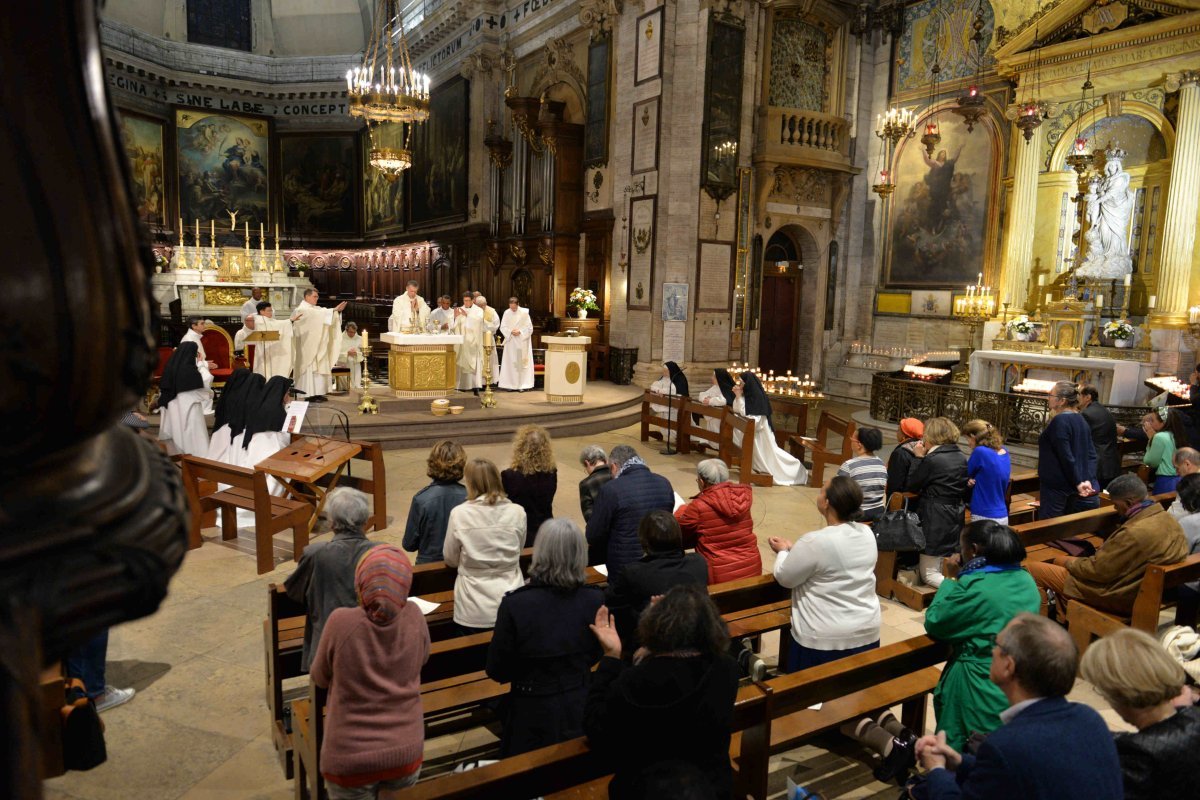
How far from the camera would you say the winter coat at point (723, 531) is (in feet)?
15.8

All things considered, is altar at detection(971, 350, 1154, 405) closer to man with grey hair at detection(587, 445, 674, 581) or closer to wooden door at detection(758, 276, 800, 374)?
wooden door at detection(758, 276, 800, 374)

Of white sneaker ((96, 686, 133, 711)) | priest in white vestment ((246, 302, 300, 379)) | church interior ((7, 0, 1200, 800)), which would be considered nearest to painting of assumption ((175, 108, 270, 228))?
church interior ((7, 0, 1200, 800))

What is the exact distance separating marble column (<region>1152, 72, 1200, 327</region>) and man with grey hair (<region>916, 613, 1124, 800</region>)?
44.9 feet

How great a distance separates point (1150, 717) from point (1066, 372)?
1232cm

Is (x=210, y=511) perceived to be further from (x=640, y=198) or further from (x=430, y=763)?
(x=640, y=198)

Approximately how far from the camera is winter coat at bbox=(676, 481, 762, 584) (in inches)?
190

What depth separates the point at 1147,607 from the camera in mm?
4836

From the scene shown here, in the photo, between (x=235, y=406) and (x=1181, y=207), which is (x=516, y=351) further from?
(x=1181, y=207)

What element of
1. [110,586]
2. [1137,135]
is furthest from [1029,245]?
[110,586]

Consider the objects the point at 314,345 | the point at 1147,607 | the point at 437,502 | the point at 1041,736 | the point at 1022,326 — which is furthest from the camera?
the point at 1022,326

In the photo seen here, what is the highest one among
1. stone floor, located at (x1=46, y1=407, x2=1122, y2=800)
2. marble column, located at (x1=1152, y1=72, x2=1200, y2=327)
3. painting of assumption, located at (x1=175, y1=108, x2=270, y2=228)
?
painting of assumption, located at (x1=175, y1=108, x2=270, y2=228)

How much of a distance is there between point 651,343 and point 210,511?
1027 cm

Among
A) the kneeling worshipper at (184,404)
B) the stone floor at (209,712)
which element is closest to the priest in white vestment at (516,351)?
the kneeling worshipper at (184,404)

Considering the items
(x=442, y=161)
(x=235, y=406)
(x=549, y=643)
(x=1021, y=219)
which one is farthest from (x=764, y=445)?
(x=442, y=161)
